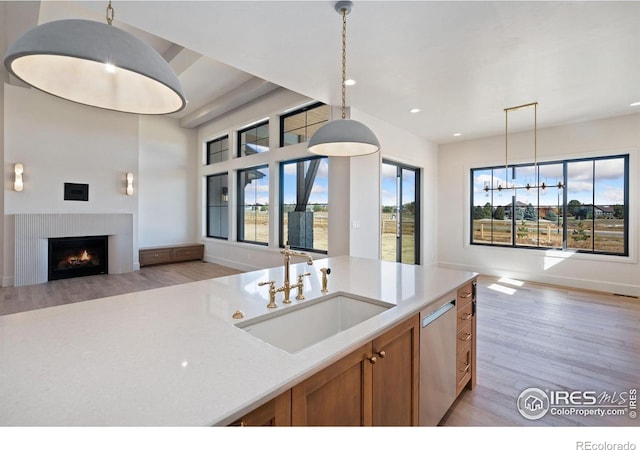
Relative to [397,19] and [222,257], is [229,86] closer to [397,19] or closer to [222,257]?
[222,257]

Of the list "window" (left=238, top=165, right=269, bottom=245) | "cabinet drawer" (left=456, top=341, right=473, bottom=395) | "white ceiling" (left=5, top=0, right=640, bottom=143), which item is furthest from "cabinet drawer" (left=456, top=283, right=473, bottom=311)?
"window" (left=238, top=165, right=269, bottom=245)

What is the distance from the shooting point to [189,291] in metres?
1.70

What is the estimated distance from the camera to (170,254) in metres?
7.21

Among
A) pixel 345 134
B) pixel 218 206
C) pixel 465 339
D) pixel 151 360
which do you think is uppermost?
pixel 345 134

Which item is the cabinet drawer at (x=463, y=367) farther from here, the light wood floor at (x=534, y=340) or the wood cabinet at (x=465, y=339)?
the light wood floor at (x=534, y=340)

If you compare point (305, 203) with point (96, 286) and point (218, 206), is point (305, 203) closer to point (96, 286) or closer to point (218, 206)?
point (218, 206)

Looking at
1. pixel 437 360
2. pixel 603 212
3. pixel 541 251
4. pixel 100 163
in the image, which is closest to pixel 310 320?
pixel 437 360

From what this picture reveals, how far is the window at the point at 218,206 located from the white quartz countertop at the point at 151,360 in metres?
6.03

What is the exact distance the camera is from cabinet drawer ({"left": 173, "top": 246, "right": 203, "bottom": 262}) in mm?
7332

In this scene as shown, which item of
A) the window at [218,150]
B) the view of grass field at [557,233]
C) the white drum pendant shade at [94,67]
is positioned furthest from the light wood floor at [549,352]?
the window at [218,150]

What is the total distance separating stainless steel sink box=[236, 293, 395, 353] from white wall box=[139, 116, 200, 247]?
663cm

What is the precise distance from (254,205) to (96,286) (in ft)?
10.6

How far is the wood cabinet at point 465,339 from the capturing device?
198 cm
